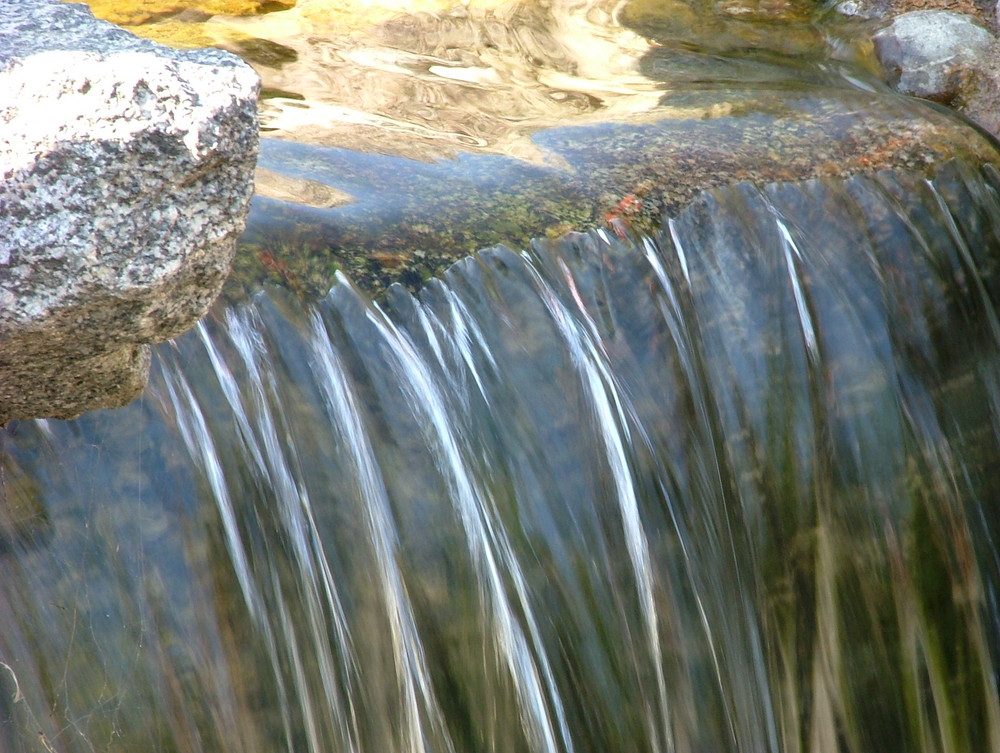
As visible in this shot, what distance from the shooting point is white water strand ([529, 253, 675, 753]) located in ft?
7.72

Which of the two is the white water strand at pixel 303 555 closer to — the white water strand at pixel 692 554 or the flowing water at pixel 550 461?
the flowing water at pixel 550 461

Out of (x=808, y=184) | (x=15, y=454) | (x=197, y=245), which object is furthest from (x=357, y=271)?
(x=808, y=184)

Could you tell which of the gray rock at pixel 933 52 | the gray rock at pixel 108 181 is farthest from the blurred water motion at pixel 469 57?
the gray rock at pixel 108 181

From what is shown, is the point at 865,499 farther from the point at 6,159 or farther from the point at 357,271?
the point at 6,159

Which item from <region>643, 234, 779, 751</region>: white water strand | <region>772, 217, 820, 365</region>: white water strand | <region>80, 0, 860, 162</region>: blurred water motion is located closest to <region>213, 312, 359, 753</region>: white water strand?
<region>643, 234, 779, 751</region>: white water strand

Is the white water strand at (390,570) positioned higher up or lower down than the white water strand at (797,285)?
lower down

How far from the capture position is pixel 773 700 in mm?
2523

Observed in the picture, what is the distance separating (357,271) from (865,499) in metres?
1.51

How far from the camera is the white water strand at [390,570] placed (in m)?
2.12

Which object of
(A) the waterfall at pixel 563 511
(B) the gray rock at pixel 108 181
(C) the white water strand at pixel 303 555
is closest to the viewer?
(B) the gray rock at pixel 108 181

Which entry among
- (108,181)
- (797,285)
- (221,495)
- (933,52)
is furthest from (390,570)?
(933,52)

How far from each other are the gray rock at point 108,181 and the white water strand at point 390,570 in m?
0.82

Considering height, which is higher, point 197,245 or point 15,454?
point 197,245

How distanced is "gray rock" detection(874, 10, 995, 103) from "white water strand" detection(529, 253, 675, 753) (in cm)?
210
